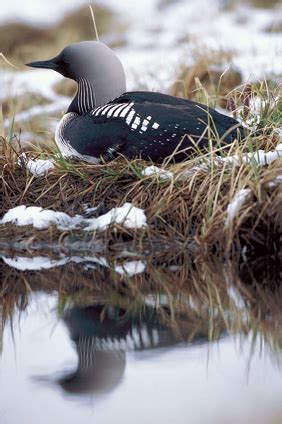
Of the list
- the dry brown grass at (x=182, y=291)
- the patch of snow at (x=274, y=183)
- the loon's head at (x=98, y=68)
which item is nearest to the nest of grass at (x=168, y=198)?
the patch of snow at (x=274, y=183)

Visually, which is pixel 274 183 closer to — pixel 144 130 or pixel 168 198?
pixel 168 198

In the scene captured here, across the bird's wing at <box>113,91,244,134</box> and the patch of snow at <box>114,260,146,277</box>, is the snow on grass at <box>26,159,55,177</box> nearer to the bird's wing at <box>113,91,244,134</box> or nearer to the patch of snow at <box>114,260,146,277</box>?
the bird's wing at <box>113,91,244,134</box>

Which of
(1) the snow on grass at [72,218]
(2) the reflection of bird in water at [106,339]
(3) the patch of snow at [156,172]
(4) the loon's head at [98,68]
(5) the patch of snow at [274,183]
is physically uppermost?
(4) the loon's head at [98,68]

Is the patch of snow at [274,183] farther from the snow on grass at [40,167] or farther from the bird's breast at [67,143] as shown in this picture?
the snow on grass at [40,167]

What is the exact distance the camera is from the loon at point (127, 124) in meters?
5.83

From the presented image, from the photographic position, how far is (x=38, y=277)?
17.1ft

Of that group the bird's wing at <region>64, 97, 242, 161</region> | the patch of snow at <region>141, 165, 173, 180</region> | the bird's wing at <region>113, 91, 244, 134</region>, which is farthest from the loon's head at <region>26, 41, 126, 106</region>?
the patch of snow at <region>141, 165, 173, 180</region>

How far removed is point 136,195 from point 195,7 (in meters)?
9.53

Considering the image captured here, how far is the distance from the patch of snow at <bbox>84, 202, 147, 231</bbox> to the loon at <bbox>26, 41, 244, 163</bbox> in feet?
1.12

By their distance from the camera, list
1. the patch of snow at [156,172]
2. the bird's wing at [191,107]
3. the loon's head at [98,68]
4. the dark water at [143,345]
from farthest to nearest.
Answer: the loon's head at [98,68] < the bird's wing at [191,107] < the patch of snow at [156,172] < the dark water at [143,345]

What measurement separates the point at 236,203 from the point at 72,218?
3.18 ft

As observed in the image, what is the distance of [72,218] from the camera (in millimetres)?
5891

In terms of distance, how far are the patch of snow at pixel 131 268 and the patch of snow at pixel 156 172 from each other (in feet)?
2.00

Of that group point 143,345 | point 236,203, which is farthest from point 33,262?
point 143,345
